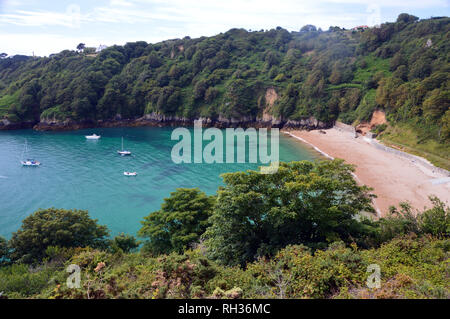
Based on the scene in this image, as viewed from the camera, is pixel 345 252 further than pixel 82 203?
No

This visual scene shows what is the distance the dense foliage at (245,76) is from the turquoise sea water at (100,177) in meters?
17.6

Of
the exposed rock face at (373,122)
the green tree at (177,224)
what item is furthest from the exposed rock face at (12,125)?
the exposed rock face at (373,122)

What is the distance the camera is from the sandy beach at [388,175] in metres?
27.5

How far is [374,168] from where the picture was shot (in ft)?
118

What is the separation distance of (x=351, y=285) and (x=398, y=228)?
26.5 ft

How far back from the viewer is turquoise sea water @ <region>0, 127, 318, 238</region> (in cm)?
2667

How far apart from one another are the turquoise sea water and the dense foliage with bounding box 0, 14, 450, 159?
17567 millimetres

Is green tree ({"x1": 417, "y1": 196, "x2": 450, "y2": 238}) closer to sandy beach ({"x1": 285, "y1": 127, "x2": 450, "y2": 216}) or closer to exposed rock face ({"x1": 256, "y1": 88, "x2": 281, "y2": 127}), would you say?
sandy beach ({"x1": 285, "y1": 127, "x2": 450, "y2": 216})

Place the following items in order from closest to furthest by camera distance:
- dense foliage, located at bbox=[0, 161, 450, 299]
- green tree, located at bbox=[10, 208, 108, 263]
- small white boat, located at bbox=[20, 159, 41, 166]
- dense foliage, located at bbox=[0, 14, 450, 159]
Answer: dense foliage, located at bbox=[0, 161, 450, 299] → green tree, located at bbox=[10, 208, 108, 263] → small white boat, located at bbox=[20, 159, 41, 166] → dense foliage, located at bbox=[0, 14, 450, 159]

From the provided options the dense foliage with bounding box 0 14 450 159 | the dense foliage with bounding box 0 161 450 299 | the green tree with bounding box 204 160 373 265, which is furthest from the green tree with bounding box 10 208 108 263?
the dense foliage with bounding box 0 14 450 159

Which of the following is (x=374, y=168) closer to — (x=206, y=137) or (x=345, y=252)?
(x=345, y=252)

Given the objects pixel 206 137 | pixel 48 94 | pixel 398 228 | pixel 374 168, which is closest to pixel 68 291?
pixel 398 228

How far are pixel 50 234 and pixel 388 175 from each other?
36.4m
